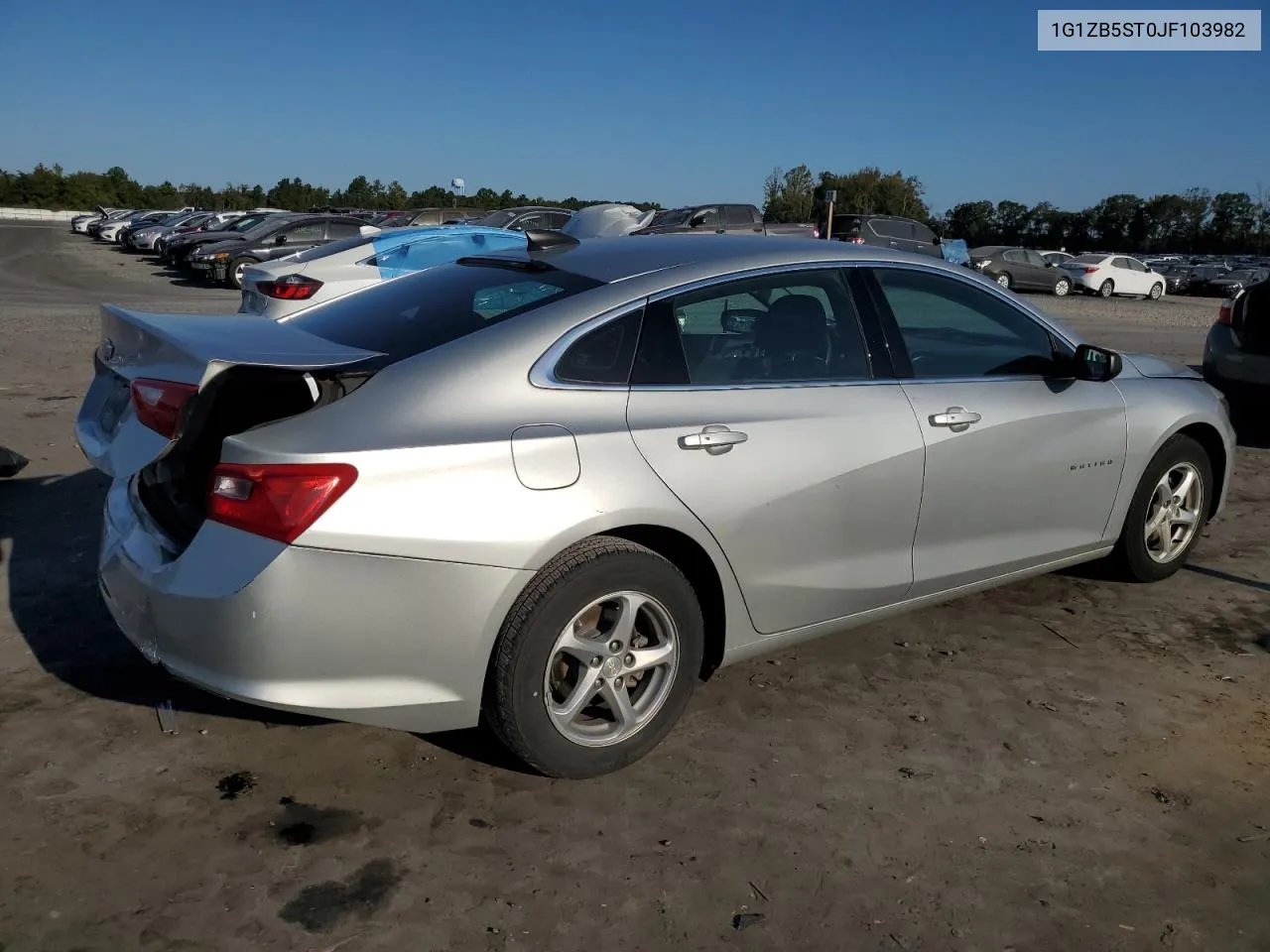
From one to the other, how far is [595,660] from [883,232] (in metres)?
26.2

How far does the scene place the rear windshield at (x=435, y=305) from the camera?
130 inches

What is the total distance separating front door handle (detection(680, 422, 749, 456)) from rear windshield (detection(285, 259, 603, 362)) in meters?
0.59

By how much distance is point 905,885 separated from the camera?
110 inches

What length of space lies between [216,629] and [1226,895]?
274 centimetres

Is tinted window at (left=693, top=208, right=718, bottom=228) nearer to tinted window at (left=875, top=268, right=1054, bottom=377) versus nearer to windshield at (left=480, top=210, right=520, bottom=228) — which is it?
windshield at (left=480, top=210, right=520, bottom=228)

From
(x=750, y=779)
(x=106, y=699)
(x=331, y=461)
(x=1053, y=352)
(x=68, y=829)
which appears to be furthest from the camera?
(x=1053, y=352)

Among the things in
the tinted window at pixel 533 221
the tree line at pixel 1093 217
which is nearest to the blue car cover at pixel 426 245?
the tinted window at pixel 533 221

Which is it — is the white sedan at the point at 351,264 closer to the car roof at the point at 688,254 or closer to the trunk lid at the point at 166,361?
the car roof at the point at 688,254

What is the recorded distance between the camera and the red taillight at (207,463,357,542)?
8.87ft

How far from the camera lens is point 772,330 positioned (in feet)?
12.3

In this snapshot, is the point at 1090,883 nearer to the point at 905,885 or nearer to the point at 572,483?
the point at 905,885

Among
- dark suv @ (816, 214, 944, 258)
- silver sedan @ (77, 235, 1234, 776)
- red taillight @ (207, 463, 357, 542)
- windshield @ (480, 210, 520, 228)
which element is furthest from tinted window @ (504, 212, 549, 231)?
red taillight @ (207, 463, 357, 542)

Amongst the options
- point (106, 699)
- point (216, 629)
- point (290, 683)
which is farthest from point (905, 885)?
point (106, 699)

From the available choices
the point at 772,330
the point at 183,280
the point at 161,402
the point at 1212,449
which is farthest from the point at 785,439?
the point at 183,280
